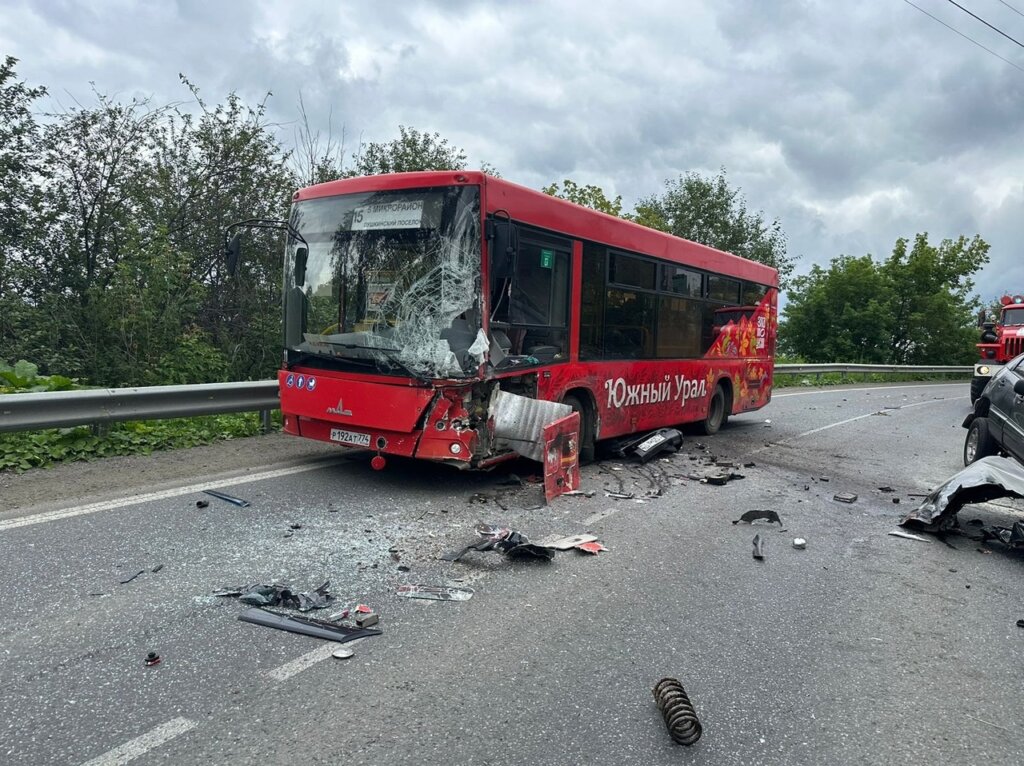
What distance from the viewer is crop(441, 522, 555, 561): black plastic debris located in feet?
16.4

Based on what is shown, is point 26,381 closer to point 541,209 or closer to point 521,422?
point 521,422

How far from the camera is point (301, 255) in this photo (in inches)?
289

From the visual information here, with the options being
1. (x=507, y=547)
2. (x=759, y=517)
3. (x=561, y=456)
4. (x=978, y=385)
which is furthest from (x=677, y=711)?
(x=978, y=385)

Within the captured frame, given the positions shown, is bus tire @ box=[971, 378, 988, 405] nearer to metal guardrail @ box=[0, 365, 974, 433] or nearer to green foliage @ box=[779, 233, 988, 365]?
metal guardrail @ box=[0, 365, 974, 433]

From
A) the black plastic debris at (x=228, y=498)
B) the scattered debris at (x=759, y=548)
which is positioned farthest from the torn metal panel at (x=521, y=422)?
the black plastic debris at (x=228, y=498)

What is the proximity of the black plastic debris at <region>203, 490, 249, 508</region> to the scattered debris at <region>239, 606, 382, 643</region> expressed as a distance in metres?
2.17

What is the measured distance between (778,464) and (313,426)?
5815mm

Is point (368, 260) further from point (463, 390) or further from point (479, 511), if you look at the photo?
point (479, 511)

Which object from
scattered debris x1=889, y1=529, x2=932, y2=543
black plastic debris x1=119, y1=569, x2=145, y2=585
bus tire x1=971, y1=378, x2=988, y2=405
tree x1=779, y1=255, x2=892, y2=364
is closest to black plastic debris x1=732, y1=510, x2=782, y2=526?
scattered debris x1=889, y1=529, x2=932, y2=543

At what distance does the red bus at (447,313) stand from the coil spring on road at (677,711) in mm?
3598

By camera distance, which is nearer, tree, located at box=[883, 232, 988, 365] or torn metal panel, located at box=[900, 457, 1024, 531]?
torn metal panel, located at box=[900, 457, 1024, 531]

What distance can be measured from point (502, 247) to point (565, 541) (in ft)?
8.36

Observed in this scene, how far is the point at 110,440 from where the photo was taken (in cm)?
771

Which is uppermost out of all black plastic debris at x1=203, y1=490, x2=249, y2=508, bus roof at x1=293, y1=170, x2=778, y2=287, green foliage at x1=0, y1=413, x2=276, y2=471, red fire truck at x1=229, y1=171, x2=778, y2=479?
bus roof at x1=293, y1=170, x2=778, y2=287
